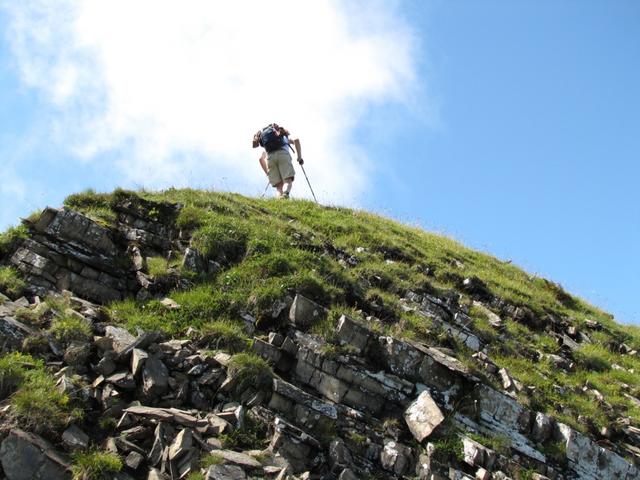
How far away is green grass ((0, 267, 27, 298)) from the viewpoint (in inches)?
457

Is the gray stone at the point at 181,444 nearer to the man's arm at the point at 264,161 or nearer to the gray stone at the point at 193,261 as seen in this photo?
the gray stone at the point at 193,261

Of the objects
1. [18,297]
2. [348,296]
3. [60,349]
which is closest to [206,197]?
[348,296]

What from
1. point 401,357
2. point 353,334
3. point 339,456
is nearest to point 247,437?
point 339,456

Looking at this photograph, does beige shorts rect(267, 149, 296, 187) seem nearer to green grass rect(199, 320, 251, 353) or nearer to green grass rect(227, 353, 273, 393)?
green grass rect(199, 320, 251, 353)

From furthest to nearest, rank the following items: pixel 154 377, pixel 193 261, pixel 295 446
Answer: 1. pixel 193 261
2. pixel 154 377
3. pixel 295 446

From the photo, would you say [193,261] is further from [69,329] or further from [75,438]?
[75,438]

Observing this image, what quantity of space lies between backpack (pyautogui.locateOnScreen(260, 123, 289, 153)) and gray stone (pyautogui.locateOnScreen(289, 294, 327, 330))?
1007cm

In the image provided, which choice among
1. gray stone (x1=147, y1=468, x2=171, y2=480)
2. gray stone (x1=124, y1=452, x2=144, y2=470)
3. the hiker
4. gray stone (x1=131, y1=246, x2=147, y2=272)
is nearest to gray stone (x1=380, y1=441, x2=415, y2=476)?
gray stone (x1=147, y1=468, x2=171, y2=480)

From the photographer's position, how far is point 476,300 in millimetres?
17797

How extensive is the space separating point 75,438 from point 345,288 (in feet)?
23.3

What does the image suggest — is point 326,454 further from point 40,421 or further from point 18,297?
point 18,297

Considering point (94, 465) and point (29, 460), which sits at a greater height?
point (94, 465)

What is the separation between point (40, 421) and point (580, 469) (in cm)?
925

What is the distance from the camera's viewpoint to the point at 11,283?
464 inches
